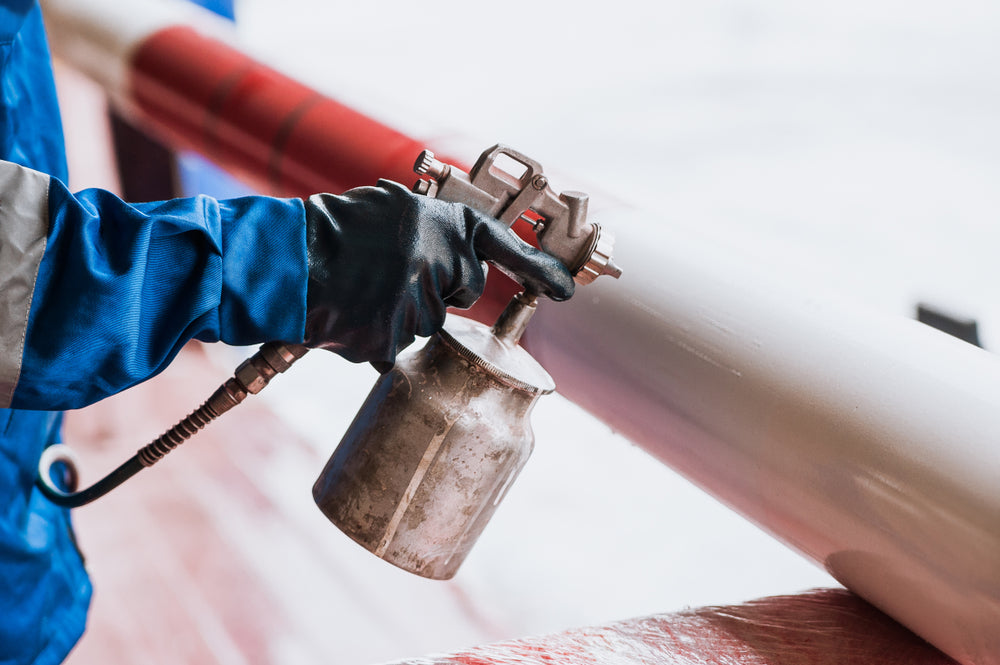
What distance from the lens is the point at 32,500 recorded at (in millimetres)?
1079

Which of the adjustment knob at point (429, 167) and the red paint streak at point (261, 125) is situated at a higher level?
the adjustment knob at point (429, 167)

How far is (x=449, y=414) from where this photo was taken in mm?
734

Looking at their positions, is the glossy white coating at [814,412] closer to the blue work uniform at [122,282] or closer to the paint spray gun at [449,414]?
the paint spray gun at [449,414]

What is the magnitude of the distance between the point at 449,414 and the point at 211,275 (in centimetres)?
24

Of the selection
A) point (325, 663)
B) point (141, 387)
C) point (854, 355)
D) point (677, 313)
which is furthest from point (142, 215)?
point (141, 387)

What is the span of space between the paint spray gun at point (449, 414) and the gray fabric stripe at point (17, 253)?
18cm

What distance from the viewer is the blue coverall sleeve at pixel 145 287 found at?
68 centimetres


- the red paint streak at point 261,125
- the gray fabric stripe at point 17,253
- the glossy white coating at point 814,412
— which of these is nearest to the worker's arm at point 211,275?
the gray fabric stripe at point 17,253

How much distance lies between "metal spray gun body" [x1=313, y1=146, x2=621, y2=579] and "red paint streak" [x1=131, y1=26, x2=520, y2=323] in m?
0.26

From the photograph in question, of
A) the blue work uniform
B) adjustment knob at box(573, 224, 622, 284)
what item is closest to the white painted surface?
adjustment knob at box(573, 224, 622, 284)

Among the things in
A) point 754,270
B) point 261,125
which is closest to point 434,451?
point 754,270

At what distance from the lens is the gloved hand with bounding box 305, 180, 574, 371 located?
2.39 feet

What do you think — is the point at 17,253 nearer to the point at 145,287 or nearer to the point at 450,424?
the point at 145,287

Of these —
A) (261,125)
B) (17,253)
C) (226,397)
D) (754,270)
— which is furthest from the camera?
(261,125)
